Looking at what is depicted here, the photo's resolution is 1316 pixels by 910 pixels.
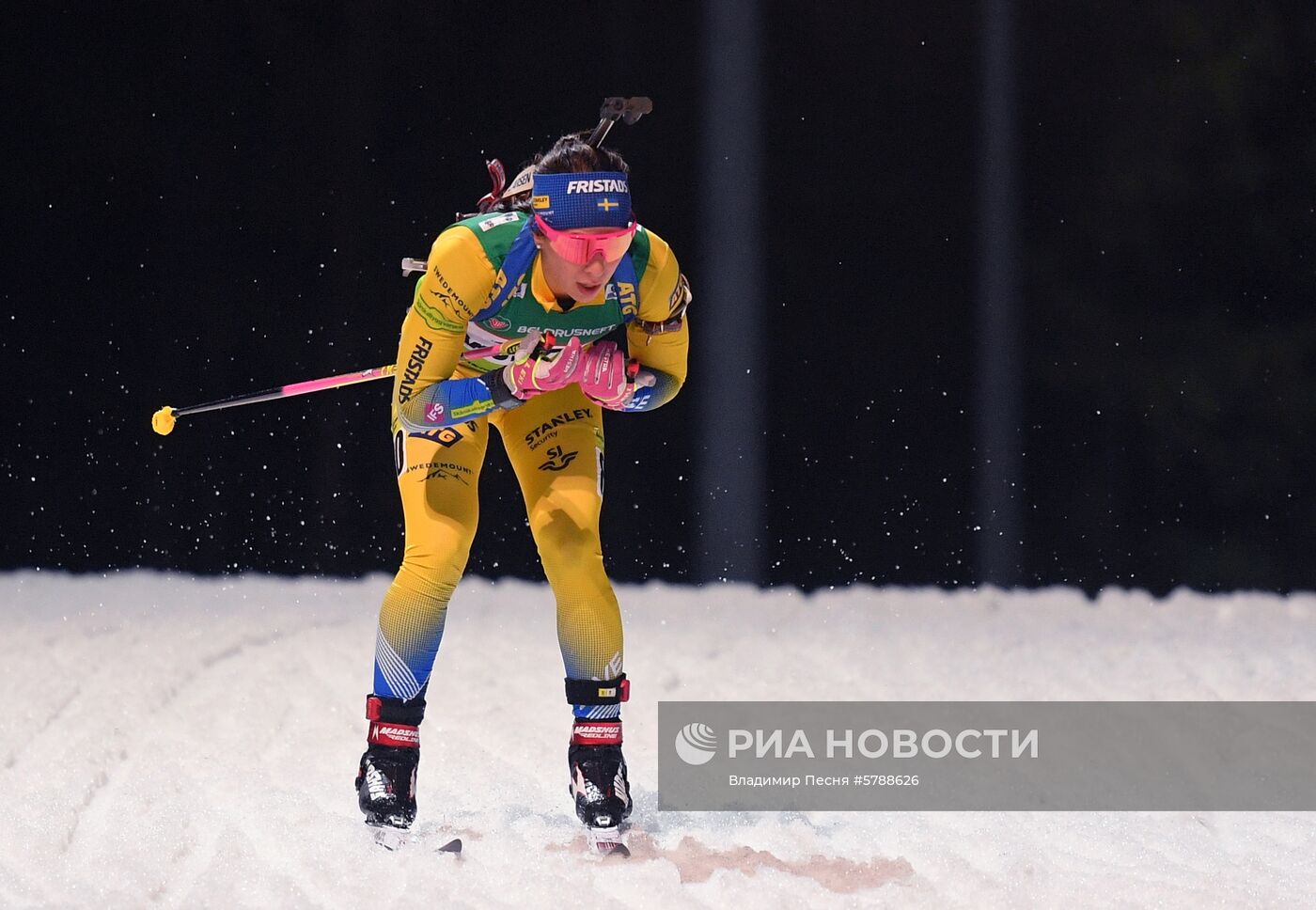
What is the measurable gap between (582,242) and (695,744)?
1.27 meters

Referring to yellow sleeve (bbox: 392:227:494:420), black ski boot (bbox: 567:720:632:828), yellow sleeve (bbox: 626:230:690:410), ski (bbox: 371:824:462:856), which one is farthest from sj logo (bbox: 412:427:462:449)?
ski (bbox: 371:824:462:856)

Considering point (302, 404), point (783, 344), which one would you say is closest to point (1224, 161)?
point (783, 344)

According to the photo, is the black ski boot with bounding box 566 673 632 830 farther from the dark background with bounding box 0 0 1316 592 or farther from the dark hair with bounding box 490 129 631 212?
the dark background with bounding box 0 0 1316 592

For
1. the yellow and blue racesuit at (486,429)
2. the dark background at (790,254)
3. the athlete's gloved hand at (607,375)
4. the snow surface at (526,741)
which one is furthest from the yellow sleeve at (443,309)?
the dark background at (790,254)

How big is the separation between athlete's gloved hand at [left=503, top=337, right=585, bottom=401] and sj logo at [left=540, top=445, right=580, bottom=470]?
9.8 inches

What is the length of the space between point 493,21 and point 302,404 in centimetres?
190

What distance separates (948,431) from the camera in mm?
7125

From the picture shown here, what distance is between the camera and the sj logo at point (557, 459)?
3439 millimetres

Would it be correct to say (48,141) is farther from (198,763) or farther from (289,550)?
(198,763)

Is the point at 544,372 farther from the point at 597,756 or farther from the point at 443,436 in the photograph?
the point at 597,756

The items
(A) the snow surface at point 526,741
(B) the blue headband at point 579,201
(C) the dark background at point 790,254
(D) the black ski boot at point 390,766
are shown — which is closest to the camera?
(A) the snow surface at point 526,741

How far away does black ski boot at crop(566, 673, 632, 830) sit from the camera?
3295 mm

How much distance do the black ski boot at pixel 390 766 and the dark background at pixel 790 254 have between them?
3.90 m

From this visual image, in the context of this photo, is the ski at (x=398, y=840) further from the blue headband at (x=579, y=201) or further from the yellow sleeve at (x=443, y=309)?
the blue headband at (x=579, y=201)
